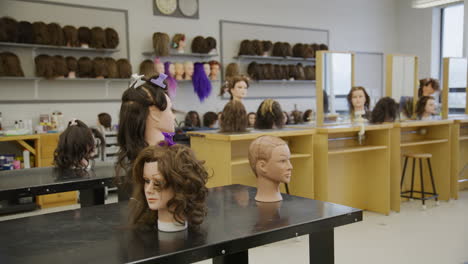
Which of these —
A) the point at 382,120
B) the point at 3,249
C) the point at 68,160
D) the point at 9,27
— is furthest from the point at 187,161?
the point at 9,27

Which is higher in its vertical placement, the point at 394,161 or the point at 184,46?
the point at 184,46

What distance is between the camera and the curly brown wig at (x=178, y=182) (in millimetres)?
1670

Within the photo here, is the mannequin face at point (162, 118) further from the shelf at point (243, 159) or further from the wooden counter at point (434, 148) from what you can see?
the wooden counter at point (434, 148)

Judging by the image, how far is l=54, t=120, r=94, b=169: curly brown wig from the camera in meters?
3.33

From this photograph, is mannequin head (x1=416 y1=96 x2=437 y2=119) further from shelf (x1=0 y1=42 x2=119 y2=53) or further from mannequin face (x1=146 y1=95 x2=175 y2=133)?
mannequin face (x1=146 y1=95 x2=175 y2=133)

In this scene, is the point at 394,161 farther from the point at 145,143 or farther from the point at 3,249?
the point at 3,249

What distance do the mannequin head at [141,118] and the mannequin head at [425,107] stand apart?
4782mm

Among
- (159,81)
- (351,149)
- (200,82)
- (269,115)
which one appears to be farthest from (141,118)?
(200,82)

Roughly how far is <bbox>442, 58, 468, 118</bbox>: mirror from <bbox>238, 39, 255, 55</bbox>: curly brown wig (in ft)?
10.4

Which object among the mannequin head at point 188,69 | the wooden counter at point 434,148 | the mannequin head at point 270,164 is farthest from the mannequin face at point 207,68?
the mannequin head at point 270,164

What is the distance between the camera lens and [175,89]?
7.25 m

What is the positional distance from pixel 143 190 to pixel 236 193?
0.83 meters

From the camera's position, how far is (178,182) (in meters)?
1.67

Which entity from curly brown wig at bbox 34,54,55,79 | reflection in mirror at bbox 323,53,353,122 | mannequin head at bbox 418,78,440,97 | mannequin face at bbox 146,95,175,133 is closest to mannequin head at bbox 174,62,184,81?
curly brown wig at bbox 34,54,55,79
